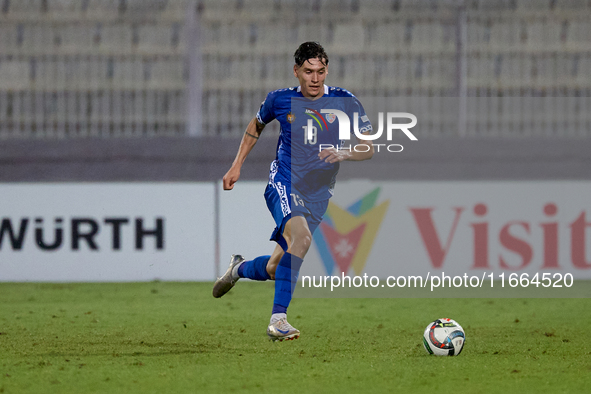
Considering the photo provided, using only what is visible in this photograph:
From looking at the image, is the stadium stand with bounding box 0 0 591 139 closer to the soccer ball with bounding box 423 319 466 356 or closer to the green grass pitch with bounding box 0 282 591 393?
the green grass pitch with bounding box 0 282 591 393

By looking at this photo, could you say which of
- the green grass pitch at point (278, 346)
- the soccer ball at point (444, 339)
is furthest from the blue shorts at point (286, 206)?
the soccer ball at point (444, 339)

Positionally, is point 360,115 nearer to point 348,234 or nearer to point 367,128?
point 367,128

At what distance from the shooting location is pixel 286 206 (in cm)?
525

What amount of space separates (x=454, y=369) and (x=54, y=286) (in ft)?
20.1

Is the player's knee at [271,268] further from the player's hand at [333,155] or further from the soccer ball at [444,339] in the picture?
the soccer ball at [444,339]

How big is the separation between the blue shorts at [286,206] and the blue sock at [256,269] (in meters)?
0.33

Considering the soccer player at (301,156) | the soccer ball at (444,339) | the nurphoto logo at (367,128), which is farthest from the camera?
the nurphoto logo at (367,128)

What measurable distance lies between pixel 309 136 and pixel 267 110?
385mm

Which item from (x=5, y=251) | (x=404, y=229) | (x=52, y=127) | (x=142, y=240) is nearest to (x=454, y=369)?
(x=404, y=229)

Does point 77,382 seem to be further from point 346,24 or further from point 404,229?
point 346,24

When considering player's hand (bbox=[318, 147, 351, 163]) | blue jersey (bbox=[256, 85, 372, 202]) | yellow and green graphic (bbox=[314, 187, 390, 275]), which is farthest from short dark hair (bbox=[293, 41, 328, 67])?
yellow and green graphic (bbox=[314, 187, 390, 275])

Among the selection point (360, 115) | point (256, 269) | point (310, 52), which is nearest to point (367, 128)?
point (360, 115)

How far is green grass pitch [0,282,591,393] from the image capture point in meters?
4.02

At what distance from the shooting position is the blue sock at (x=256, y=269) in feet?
18.6
